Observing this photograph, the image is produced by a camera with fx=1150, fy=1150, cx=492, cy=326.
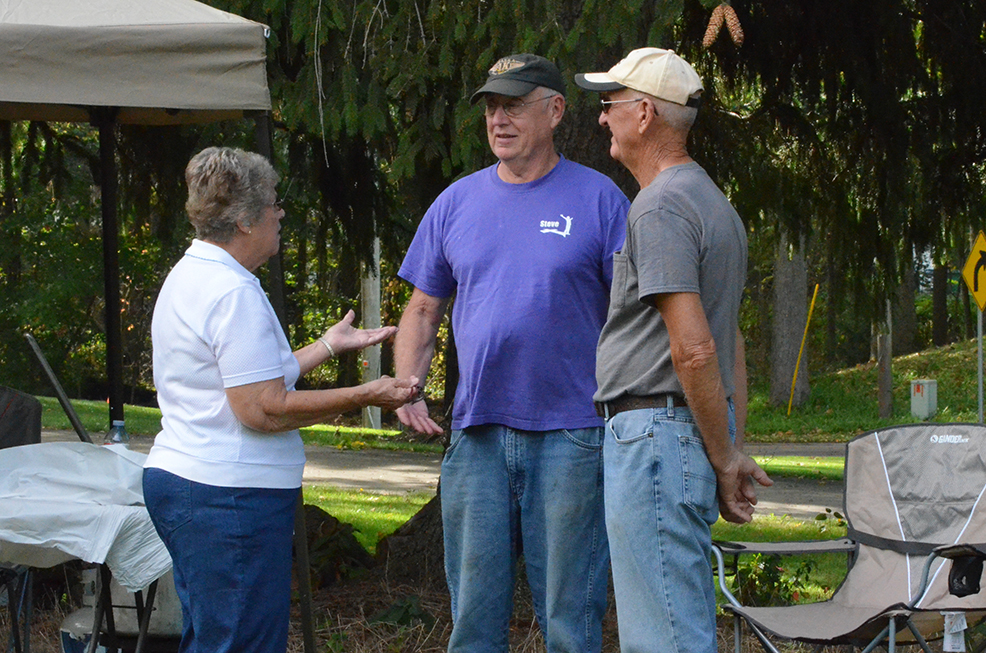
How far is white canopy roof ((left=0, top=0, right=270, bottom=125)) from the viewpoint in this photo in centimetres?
369

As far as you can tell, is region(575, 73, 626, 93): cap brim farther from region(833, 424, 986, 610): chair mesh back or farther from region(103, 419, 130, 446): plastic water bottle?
region(833, 424, 986, 610): chair mesh back

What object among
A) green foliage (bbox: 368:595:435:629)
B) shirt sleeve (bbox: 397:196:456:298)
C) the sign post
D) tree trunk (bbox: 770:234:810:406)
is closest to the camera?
shirt sleeve (bbox: 397:196:456:298)

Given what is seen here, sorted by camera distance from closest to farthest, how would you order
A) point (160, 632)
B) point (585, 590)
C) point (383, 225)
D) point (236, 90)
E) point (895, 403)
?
point (585, 590) → point (236, 90) → point (160, 632) → point (383, 225) → point (895, 403)

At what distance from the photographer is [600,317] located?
320 centimetres

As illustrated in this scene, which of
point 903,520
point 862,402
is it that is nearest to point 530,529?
point 903,520

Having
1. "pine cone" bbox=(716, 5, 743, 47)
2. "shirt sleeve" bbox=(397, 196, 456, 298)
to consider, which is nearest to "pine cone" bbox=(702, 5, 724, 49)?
Answer: "pine cone" bbox=(716, 5, 743, 47)

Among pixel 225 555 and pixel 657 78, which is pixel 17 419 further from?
pixel 657 78

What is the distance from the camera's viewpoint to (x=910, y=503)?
4.43m

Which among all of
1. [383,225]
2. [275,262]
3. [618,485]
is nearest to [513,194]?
[618,485]

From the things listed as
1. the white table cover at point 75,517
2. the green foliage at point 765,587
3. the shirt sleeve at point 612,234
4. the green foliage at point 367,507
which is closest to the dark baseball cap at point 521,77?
the shirt sleeve at point 612,234

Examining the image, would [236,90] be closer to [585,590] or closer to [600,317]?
[600,317]

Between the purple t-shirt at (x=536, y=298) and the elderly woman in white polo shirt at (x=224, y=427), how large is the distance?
1.51 feet

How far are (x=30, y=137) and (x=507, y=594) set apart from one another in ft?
15.1

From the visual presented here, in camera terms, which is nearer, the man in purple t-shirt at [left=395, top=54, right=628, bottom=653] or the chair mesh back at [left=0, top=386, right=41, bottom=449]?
the man in purple t-shirt at [left=395, top=54, right=628, bottom=653]
